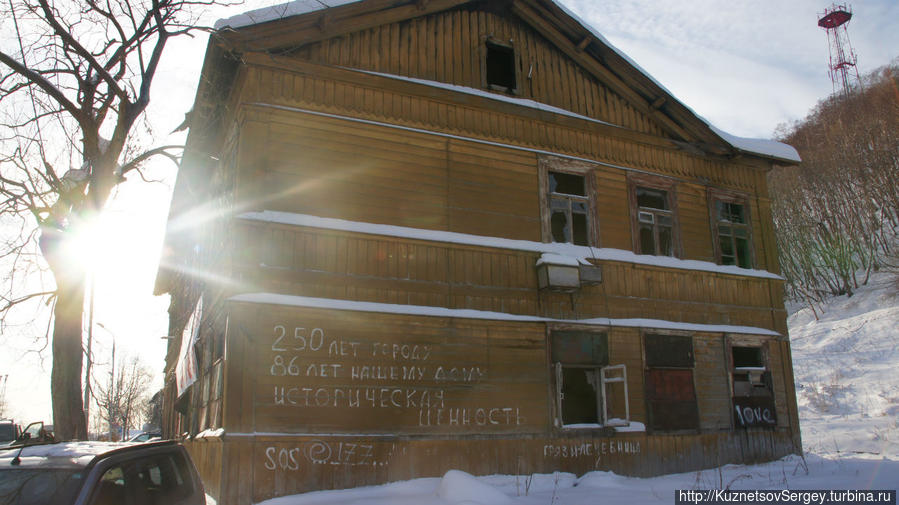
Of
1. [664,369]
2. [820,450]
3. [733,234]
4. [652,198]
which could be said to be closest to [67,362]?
[664,369]

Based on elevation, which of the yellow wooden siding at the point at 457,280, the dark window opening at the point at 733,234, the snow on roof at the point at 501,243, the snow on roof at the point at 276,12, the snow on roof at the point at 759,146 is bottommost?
the yellow wooden siding at the point at 457,280

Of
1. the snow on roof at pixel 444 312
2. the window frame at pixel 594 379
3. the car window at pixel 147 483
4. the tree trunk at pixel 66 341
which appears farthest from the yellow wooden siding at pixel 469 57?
the car window at pixel 147 483

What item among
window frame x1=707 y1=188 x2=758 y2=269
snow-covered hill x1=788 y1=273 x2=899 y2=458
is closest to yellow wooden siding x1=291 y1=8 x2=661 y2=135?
window frame x1=707 y1=188 x2=758 y2=269

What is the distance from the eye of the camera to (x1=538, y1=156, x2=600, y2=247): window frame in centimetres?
1202

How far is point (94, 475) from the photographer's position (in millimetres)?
4648

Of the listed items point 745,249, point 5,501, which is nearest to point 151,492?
point 5,501

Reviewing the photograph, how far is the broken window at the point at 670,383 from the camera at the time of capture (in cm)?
1216

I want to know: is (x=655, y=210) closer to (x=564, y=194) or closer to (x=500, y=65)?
(x=564, y=194)

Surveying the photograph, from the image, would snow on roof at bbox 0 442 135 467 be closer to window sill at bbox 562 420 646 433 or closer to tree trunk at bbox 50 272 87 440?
tree trunk at bbox 50 272 87 440

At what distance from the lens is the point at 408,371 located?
1005cm

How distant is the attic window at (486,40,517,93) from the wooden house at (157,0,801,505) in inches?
2.0

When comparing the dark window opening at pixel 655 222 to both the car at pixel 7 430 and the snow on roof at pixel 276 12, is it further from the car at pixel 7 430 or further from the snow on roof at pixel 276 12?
the car at pixel 7 430

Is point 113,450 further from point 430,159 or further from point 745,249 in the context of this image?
point 745,249

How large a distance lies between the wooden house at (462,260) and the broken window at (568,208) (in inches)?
2.2
